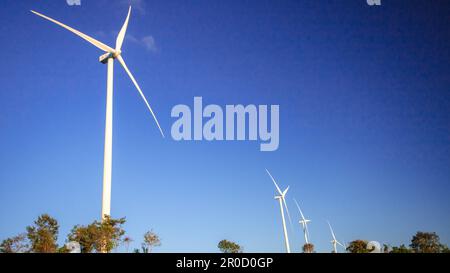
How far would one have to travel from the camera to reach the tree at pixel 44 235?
275ft

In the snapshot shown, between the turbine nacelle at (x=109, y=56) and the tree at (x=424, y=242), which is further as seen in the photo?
the tree at (x=424, y=242)

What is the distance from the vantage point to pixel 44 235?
85.7 meters

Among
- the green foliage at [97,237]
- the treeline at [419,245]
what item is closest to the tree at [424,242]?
the treeline at [419,245]

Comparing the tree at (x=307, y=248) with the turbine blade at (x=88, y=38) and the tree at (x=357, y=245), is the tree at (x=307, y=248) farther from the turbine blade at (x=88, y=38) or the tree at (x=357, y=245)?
the turbine blade at (x=88, y=38)

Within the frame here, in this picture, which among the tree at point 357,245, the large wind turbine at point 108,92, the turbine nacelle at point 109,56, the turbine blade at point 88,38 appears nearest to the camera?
the large wind turbine at point 108,92

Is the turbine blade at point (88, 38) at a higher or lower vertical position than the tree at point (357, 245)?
higher

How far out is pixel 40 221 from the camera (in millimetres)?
88938

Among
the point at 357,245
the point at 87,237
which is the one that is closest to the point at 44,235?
the point at 87,237

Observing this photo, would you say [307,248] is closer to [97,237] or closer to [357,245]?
[357,245]

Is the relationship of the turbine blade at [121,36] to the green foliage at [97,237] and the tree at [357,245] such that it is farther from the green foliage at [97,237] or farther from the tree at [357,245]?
the tree at [357,245]

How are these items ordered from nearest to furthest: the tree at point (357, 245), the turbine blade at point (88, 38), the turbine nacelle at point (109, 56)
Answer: the turbine blade at point (88, 38)
the turbine nacelle at point (109, 56)
the tree at point (357, 245)

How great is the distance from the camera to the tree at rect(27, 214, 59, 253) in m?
83.9
